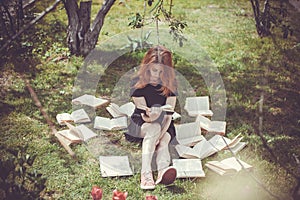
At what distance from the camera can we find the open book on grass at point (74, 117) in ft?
14.0

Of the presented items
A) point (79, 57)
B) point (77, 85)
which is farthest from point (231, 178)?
point (79, 57)

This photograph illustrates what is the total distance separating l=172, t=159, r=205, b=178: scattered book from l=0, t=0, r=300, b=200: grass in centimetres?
6

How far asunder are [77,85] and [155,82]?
143 centimetres

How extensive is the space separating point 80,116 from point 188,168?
1.31 meters

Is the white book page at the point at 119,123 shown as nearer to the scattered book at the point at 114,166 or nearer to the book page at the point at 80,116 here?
the book page at the point at 80,116

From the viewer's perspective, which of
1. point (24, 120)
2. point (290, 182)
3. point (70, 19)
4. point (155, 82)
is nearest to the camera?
point (290, 182)

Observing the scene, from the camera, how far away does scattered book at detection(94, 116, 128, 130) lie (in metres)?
4.22

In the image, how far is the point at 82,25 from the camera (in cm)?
548

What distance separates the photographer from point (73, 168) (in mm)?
3654

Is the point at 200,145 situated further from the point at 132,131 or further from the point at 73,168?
the point at 73,168

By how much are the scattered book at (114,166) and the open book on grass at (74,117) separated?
0.66 metres

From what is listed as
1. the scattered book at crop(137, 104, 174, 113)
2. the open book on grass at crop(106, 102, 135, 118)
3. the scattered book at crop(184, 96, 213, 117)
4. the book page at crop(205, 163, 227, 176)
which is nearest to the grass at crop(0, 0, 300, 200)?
the book page at crop(205, 163, 227, 176)

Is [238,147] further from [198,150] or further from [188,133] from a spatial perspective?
[188,133]

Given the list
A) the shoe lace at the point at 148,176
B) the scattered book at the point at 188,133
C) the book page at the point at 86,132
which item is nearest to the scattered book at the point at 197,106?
the scattered book at the point at 188,133
